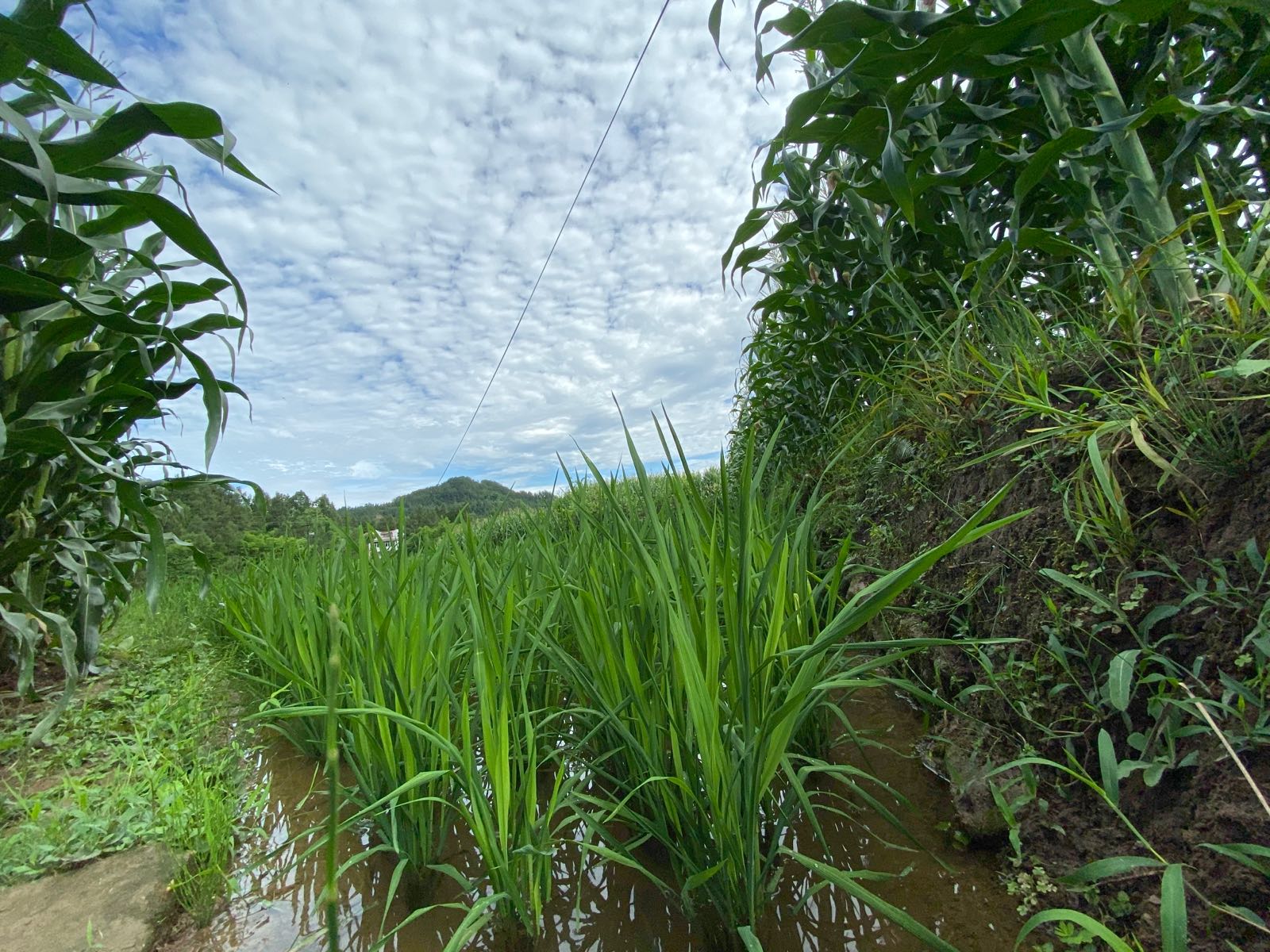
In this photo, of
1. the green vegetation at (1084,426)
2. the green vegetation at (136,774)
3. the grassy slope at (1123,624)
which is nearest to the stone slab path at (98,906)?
the green vegetation at (136,774)

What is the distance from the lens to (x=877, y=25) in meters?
1.27

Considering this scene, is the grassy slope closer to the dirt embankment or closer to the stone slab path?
the dirt embankment

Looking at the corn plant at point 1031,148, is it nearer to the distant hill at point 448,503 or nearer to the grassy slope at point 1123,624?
the grassy slope at point 1123,624

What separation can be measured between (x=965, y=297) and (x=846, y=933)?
186cm

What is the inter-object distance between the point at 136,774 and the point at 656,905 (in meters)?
1.32

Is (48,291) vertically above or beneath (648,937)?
above

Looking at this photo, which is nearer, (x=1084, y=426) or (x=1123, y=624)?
(x=1123, y=624)

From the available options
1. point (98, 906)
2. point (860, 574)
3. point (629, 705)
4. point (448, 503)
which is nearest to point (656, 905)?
point (629, 705)

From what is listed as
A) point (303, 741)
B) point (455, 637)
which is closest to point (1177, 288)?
point (455, 637)

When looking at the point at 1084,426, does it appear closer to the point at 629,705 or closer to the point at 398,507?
the point at 629,705

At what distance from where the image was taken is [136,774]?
1.38 m

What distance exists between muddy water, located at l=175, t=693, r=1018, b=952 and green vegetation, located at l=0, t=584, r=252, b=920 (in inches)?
4.7

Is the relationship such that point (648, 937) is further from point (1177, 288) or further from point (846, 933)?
point (1177, 288)

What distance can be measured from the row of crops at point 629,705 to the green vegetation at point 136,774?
9.7 inches
